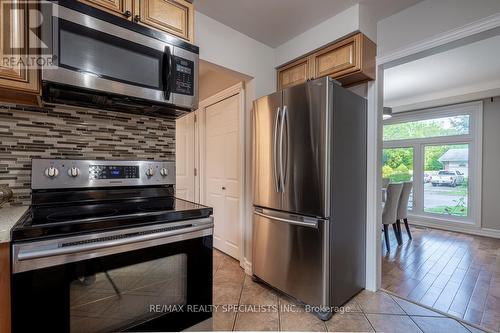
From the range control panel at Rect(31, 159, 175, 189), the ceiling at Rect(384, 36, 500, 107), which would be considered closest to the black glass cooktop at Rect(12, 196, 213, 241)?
the range control panel at Rect(31, 159, 175, 189)

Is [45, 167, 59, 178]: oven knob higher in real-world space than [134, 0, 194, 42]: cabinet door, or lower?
lower

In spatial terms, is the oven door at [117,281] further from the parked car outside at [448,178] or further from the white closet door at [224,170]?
the parked car outside at [448,178]

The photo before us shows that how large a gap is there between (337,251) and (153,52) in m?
1.87

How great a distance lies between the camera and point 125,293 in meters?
1.12

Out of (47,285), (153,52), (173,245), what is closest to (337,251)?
(173,245)

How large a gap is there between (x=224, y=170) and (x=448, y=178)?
440 cm

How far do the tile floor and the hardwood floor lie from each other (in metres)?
0.19

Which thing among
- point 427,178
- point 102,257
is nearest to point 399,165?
point 427,178

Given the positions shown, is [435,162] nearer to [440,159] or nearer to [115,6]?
[440,159]

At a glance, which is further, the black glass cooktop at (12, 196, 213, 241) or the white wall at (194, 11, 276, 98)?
the white wall at (194, 11, 276, 98)

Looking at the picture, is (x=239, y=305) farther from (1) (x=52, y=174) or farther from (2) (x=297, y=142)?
(1) (x=52, y=174)

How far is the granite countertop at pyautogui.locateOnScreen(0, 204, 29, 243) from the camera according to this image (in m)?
0.87

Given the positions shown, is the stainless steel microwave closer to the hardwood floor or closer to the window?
the hardwood floor

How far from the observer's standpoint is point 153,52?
1.44 meters
